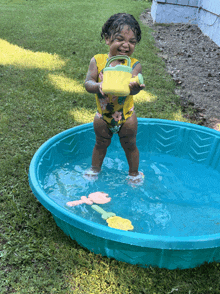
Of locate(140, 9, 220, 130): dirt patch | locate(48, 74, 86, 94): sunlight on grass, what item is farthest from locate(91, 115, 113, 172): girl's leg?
locate(48, 74, 86, 94): sunlight on grass

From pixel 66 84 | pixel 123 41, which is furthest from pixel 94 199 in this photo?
pixel 66 84

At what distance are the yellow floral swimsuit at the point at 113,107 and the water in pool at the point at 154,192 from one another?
561mm

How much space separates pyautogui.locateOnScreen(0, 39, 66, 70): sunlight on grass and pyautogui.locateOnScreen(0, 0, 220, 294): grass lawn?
16 millimetres

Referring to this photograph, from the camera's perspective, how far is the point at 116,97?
183 centimetres

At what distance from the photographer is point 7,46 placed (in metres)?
5.11

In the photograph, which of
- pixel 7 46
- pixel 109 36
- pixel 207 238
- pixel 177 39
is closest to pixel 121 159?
pixel 109 36

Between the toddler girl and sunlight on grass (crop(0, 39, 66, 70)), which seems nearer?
the toddler girl

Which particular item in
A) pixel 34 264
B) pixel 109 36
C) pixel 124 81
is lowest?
pixel 34 264

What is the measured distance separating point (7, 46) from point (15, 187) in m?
3.89

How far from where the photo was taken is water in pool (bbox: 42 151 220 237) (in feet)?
6.34

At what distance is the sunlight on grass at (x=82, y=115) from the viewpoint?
3.04 meters

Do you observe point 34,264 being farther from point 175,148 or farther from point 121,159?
point 175,148

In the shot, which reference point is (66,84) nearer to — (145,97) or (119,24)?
(145,97)

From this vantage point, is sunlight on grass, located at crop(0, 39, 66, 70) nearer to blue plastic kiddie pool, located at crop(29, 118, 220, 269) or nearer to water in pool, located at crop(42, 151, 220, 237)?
blue plastic kiddie pool, located at crop(29, 118, 220, 269)
